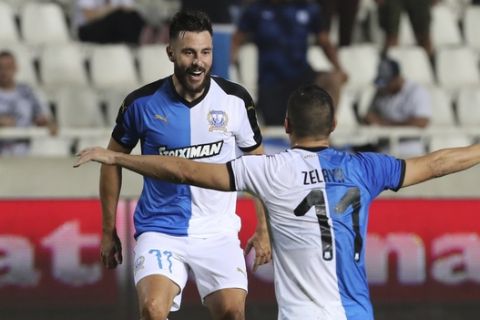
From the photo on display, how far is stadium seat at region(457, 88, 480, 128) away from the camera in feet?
43.6

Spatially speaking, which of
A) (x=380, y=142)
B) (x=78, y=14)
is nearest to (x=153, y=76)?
(x=78, y=14)

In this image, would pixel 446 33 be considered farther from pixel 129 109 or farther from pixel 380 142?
pixel 129 109

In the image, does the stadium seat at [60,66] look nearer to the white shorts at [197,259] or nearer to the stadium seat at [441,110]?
the stadium seat at [441,110]

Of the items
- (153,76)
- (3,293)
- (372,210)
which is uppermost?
(153,76)

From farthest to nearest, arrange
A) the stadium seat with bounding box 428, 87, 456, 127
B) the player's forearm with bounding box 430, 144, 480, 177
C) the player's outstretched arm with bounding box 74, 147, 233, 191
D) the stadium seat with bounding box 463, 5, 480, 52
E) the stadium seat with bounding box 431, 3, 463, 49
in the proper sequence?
the stadium seat with bounding box 463, 5, 480, 52 → the stadium seat with bounding box 431, 3, 463, 49 → the stadium seat with bounding box 428, 87, 456, 127 → the player's forearm with bounding box 430, 144, 480, 177 → the player's outstretched arm with bounding box 74, 147, 233, 191

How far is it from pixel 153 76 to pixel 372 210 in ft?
12.9

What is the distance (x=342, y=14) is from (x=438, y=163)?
7.66 m

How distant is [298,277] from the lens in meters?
5.15

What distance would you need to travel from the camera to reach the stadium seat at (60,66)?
12500mm

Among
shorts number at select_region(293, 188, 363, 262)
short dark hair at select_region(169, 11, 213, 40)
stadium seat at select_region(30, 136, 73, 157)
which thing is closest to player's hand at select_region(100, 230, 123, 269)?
short dark hair at select_region(169, 11, 213, 40)

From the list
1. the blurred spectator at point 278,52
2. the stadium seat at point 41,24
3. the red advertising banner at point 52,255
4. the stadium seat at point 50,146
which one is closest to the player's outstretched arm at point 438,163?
the red advertising banner at point 52,255

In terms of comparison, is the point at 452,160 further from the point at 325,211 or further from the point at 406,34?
the point at 406,34

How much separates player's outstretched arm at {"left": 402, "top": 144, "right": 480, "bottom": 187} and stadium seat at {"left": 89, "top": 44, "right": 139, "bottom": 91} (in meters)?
7.54

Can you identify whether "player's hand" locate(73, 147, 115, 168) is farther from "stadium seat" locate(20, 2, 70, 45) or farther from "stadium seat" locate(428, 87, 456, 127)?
"stadium seat" locate(428, 87, 456, 127)
